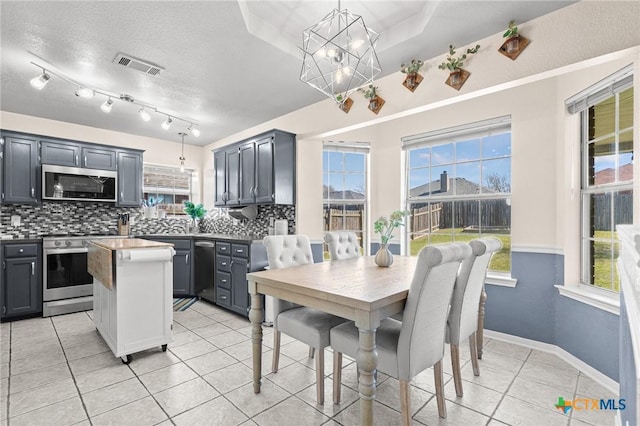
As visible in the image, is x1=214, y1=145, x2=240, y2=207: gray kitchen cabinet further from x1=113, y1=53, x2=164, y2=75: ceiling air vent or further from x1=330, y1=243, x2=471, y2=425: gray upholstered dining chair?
x1=330, y1=243, x2=471, y2=425: gray upholstered dining chair

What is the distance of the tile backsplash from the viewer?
410 centimetres

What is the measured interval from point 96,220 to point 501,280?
5.45 metres

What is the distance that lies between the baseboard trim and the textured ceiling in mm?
2608

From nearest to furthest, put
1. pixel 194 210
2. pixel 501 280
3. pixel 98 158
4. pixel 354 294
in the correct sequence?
1. pixel 354 294
2. pixel 501 280
3. pixel 98 158
4. pixel 194 210

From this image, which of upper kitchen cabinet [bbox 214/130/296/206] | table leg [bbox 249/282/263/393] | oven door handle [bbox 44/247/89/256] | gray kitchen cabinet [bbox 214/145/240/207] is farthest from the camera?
gray kitchen cabinet [bbox 214/145/240/207]

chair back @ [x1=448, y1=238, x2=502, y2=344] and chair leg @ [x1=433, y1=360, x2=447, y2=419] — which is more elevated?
chair back @ [x1=448, y1=238, x2=502, y2=344]

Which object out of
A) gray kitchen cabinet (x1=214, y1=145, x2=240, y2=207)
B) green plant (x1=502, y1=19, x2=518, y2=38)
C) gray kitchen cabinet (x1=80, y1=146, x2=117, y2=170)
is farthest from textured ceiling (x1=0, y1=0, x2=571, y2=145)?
gray kitchen cabinet (x1=214, y1=145, x2=240, y2=207)

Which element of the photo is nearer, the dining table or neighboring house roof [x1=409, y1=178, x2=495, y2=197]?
the dining table

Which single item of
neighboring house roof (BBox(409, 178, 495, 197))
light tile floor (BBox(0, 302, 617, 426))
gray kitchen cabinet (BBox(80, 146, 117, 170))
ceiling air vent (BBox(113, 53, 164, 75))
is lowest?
light tile floor (BBox(0, 302, 617, 426))

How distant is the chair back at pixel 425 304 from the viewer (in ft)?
4.99

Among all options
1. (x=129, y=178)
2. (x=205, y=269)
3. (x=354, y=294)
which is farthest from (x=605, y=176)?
(x=129, y=178)

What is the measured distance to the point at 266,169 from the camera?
397 centimetres

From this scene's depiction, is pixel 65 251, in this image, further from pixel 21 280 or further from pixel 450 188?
pixel 450 188

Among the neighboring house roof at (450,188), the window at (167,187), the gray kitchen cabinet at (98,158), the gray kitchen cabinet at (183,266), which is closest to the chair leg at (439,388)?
the neighboring house roof at (450,188)
